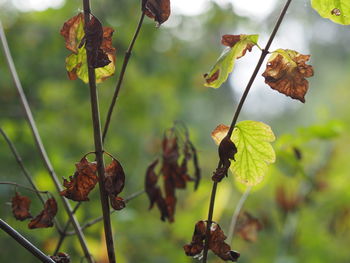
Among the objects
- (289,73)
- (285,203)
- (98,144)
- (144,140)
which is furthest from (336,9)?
(144,140)

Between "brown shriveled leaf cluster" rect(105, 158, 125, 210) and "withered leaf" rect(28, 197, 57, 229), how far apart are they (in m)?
0.15

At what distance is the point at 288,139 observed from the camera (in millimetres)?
955

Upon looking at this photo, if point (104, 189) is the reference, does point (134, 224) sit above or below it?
above

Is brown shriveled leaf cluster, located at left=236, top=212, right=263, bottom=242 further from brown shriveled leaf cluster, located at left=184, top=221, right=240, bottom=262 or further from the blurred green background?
the blurred green background

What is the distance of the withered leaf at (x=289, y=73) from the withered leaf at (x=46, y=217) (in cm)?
34

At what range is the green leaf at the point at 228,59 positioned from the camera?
56cm

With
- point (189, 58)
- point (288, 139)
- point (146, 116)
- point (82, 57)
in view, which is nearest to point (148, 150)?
point (146, 116)

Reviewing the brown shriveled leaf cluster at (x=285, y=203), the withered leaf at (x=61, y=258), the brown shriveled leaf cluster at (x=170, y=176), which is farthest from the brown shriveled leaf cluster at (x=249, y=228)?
the brown shriveled leaf cluster at (x=285, y=203)

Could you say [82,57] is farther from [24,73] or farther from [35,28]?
[35,28]

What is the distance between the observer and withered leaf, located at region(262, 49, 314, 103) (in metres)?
0.54

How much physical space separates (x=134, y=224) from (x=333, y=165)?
106 cm

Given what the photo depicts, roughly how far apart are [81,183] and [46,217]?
136 millimetres

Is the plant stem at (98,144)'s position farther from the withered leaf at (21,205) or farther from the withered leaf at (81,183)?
the withered leaf at (21,205)

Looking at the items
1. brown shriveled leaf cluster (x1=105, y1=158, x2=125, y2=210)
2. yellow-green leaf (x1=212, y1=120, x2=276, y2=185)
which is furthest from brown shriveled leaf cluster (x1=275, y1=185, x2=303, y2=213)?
brown shriveled leaf cluster (x1=105, y1=158, x2=125, y2=210)
